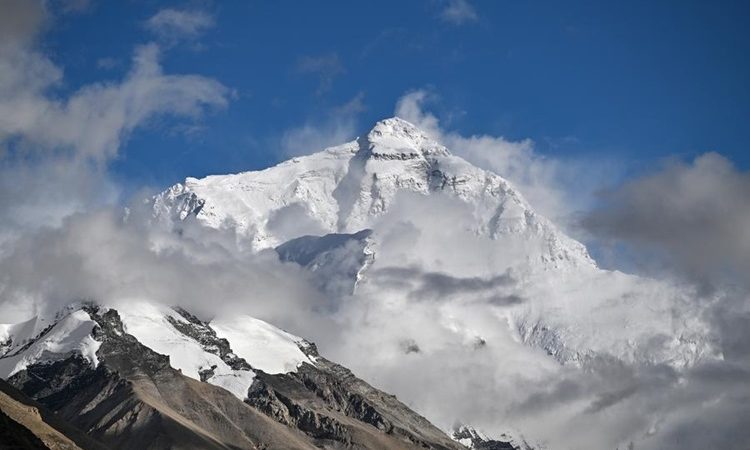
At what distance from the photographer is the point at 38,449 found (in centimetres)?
19838

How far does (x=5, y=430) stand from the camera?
631ft

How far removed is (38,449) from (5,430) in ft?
28.1
